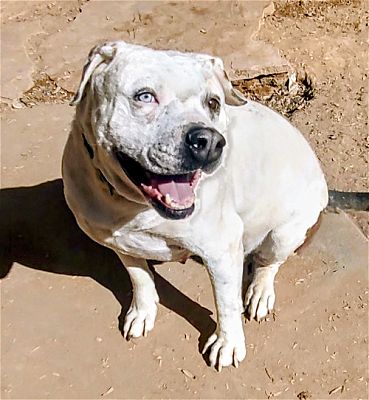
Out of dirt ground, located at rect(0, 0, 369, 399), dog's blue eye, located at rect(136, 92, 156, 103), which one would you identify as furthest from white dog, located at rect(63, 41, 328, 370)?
dirt ground, located at rect(0, 0, 369, 399)

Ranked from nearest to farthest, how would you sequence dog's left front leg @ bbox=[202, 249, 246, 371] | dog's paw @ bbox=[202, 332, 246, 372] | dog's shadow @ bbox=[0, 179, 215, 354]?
dog's left front leg @ bbox=[202, 249, 246, 371] < dog's paw @ bbox=[202, 332, 246, 372] < dog's shadow @ bbox=[0, 179, 215, 354]

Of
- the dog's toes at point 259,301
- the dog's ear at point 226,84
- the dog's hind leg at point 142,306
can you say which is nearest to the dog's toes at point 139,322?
the dog's hind leg at point 142,306

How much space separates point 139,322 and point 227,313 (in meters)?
0.50

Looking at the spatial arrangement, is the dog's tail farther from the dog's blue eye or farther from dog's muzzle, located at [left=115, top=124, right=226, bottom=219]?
the dog's blue eye

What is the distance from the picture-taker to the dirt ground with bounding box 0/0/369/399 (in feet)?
12.9

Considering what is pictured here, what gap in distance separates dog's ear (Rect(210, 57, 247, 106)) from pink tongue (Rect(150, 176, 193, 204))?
1.38 ft

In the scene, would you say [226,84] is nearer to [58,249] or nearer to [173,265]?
[173,265]

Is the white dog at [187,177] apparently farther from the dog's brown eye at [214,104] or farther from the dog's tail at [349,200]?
the dog's tail at [349,200]

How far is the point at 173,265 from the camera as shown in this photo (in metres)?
4.39

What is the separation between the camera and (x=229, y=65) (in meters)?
5.50

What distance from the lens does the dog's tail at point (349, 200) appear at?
423 centimetres

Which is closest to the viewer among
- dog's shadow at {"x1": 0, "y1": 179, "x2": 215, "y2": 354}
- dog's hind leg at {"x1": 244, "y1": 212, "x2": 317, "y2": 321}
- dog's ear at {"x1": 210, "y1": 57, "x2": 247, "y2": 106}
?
dog's ear at {"x1": 210, "y1": 57, "x2": 247, "y2": 106}

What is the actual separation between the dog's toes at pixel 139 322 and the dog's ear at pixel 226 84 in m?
1.17

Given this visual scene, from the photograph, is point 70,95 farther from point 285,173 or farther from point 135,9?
point 285,173
